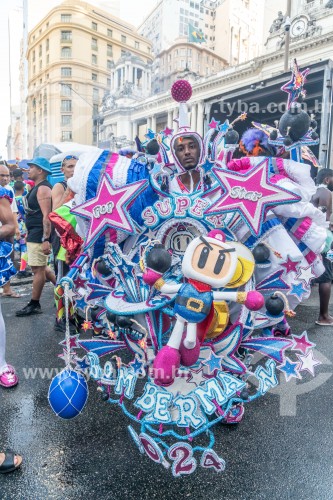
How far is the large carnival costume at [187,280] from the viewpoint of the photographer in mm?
1601

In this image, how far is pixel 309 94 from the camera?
376 inches

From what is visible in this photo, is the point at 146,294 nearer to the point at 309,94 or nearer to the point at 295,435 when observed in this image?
the point at 295,435

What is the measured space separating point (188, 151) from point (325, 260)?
2.49 metres

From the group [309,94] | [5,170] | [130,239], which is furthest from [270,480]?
[309,94]

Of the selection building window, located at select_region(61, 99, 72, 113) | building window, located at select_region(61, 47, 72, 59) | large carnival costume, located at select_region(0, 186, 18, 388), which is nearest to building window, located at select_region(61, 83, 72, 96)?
building window, located at select_region(61, 99, 72, 113)

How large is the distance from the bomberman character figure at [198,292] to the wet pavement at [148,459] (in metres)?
0.51

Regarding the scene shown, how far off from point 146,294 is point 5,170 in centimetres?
291

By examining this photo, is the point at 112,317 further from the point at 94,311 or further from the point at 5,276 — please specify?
the point at 5,276

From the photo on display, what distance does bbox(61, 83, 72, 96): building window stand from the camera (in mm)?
34812

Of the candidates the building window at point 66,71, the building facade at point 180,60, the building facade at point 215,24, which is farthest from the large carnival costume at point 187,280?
the building window at point 66,71

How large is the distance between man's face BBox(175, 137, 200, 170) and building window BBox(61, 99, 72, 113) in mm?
35707

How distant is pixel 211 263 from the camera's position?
157 centimetres

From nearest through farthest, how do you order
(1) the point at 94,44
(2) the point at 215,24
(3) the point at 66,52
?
(2) the point at 215,24 → (3) the point at 66,52 → (1) the point at 94,44

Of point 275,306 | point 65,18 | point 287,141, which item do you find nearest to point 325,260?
point 287,141
